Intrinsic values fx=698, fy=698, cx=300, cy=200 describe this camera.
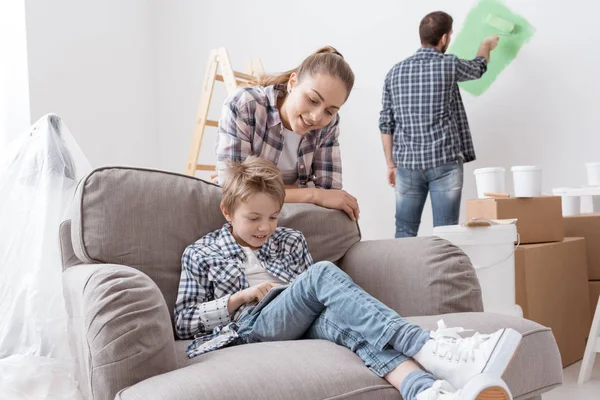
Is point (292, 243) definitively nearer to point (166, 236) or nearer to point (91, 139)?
point (166, 236)

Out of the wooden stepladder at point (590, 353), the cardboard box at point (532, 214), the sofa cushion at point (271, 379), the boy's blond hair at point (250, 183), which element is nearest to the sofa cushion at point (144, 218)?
the boy's blond hair at point (250, 183)

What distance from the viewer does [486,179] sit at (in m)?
2.92

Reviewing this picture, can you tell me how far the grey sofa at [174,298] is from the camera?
51.5 inches

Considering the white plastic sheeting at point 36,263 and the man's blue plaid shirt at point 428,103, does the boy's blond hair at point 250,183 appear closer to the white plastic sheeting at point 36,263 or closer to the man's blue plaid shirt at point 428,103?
the white plastic sheeting at point 36,263

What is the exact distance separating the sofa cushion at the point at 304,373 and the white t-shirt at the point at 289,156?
2.64ft

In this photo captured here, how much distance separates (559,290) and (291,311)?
5.19 ft

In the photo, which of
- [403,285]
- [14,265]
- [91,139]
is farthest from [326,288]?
[91,139]

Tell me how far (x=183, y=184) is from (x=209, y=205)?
93 millimetres

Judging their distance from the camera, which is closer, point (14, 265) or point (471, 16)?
point (14, 265)

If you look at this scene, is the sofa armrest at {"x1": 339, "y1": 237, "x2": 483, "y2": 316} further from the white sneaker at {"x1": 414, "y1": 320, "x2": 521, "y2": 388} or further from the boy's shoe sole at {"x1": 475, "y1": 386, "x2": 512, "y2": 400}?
the boy's shoe sole at {"x1": 475, "y1": 386, "x2": 512, "y2": 400}

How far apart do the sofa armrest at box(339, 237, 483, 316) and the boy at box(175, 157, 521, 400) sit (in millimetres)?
198

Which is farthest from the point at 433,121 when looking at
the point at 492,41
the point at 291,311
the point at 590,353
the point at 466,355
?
the point at 466,355

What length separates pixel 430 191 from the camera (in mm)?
3443

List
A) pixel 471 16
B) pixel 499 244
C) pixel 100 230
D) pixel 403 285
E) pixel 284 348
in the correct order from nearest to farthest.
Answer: pixel 284 348 < pixel 100 230 < pixel 403 285 < pixel 499 244 < pixel 471 16
